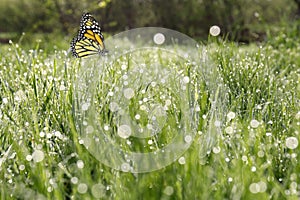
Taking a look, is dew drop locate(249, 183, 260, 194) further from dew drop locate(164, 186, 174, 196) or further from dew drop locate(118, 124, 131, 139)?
dew drop locate(118, 124, 131, 139)

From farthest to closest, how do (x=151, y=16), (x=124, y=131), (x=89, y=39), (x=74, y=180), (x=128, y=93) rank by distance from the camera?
(x=151, y=16) → (x=89, y=39) → (x=128, y=93) → (x=124, y=131) → (x=74, y=180)

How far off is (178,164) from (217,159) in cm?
15

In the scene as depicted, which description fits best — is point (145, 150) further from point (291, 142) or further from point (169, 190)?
point (291, 142)

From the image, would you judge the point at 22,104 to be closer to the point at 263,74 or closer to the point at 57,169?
the point at 57,169

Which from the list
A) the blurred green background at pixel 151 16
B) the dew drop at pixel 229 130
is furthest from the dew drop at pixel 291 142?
the blurred green background at pixel 151 16

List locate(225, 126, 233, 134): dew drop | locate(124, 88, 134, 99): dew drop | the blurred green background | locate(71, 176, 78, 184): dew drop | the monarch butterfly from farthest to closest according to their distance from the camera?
the blurred green background < the monarch butterfly < locate(124, 88, 134, 99): dew drop < locate(225, 126, 233, 134): dew drop < locate(71, 176, 78, 184): dew drop

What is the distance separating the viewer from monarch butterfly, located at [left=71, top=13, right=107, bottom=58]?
12.6ft

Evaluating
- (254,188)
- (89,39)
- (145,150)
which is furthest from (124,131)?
(89,39)

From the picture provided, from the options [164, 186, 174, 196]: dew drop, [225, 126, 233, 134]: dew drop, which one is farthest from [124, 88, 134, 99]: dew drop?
[164, 186, 174, 196]: dew drop

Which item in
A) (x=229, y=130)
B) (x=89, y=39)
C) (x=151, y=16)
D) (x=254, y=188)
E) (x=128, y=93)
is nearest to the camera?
(x=254, y=188)

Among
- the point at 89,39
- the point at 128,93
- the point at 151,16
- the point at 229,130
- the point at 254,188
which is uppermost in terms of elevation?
the point at 151,16

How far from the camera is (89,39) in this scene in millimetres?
3955

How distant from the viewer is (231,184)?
1641 mm

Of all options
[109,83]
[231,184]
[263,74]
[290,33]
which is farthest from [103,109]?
[290,33]
